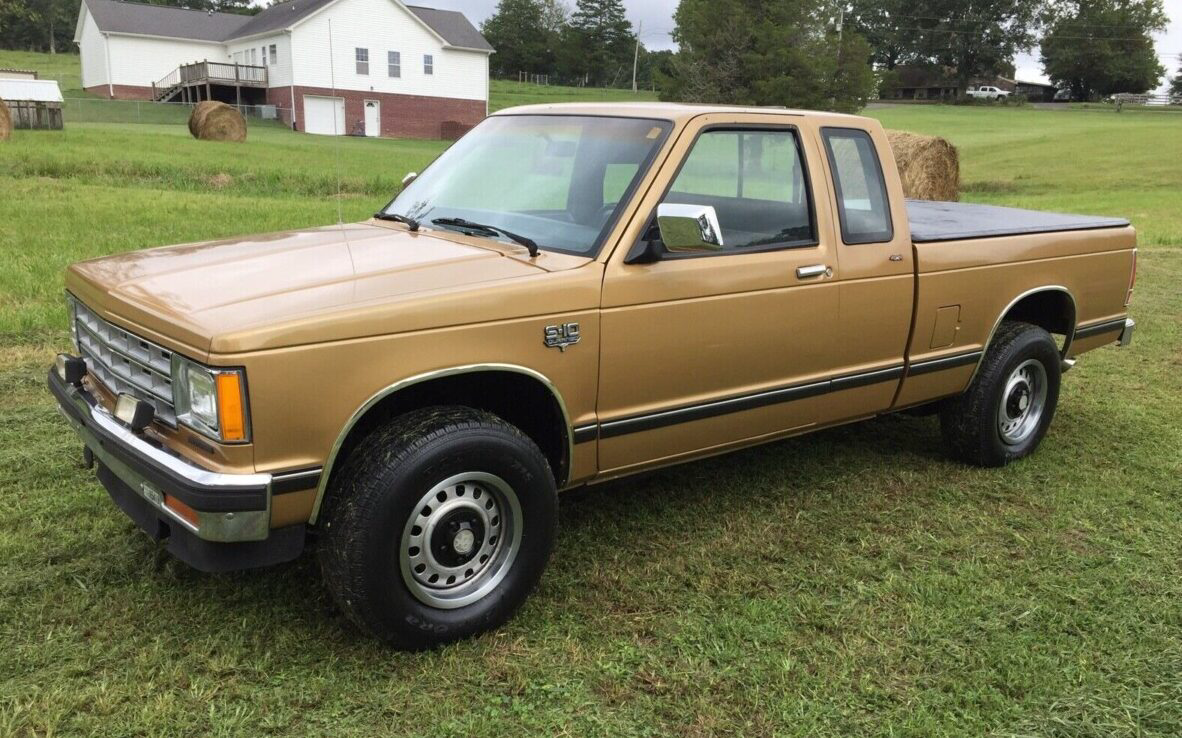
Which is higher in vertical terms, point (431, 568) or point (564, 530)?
point (431, 568)

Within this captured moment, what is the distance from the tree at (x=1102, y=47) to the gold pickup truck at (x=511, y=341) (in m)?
92.9

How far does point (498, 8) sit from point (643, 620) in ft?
337

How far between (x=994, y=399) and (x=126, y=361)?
14.2 ft

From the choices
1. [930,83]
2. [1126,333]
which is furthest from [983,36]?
[1126,333]

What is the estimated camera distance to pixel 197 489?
286cm

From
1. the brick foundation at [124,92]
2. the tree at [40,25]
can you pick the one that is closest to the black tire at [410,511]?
the brick foundation at [124,92]

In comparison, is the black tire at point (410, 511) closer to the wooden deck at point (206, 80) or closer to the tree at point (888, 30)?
the wooden deck at point (206, 80)

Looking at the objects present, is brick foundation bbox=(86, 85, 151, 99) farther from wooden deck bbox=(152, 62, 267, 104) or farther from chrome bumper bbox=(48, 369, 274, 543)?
chrome bumper bbox=(48, 369, 274, 543)

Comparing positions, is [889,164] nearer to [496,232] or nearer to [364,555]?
[496,232]

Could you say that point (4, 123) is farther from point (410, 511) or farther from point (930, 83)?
point (930, 83)

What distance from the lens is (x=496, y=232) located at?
3.90 m

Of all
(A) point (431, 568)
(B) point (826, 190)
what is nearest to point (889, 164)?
(B) point (826, 190)

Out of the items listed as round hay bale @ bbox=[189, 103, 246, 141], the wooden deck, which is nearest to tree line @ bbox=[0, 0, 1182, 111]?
the wooden deck

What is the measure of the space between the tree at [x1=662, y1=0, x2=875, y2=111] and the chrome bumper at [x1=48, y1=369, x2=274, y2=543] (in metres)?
45.2
